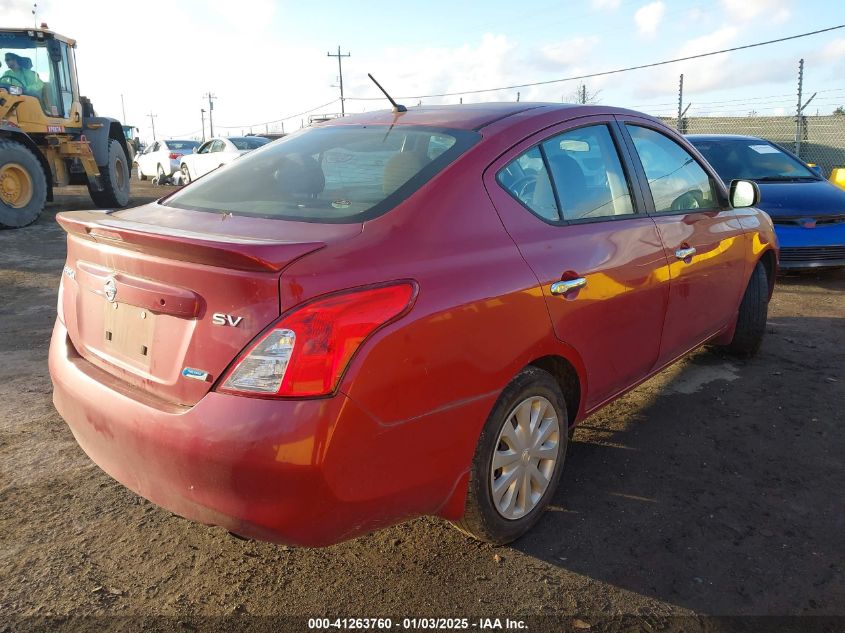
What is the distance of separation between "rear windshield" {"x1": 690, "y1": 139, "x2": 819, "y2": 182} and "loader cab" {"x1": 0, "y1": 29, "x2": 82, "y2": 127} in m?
10.2

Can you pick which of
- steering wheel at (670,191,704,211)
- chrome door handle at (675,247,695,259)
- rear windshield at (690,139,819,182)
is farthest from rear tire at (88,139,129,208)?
chrome door handle at (675,247,695,259)

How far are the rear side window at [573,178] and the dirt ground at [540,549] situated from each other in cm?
120

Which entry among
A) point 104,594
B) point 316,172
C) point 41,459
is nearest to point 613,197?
point 316,172

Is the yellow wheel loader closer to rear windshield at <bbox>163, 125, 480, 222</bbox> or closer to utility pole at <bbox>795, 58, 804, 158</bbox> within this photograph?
rear windshield at <bbox>163, 125, 480, 222</bbox>

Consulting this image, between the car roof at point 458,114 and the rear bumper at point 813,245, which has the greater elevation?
the car roof at point 458,114

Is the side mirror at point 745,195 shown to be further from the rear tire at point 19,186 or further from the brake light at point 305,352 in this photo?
the rear tire at point 19,186

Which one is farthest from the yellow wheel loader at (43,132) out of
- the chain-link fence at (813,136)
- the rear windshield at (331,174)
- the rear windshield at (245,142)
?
the chain-link fence at (813,136)

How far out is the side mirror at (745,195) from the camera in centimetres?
415

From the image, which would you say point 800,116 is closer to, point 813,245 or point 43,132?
point 813,245

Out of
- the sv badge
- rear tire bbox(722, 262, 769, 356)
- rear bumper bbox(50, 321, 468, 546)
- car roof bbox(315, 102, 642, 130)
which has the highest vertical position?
car roof bbox(315, 102, 642, 130)

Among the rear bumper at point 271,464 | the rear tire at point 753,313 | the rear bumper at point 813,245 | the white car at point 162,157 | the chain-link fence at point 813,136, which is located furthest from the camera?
the white car at point 162,157

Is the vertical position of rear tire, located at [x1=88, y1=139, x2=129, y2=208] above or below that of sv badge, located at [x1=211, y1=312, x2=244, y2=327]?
below

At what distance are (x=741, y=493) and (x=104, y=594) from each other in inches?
100

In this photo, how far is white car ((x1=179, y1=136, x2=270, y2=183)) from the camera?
18422 millimetres
